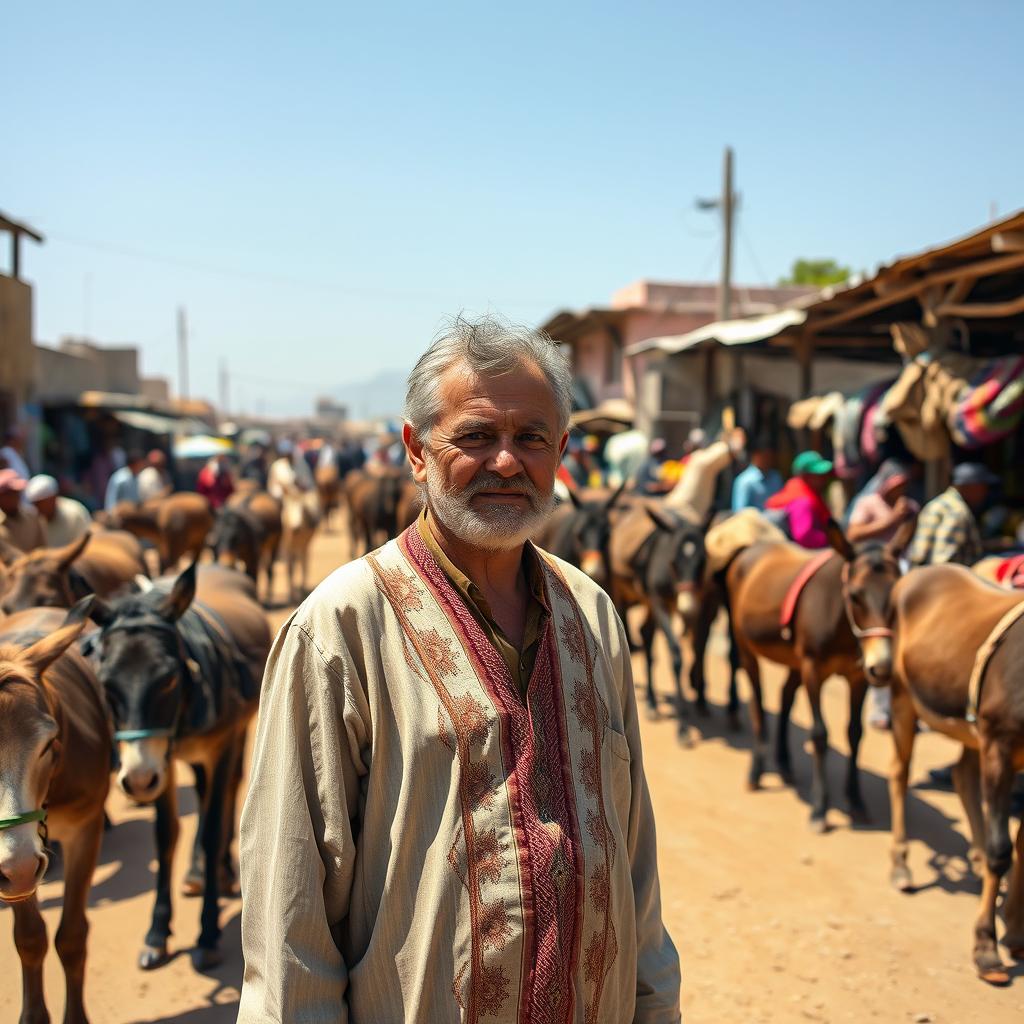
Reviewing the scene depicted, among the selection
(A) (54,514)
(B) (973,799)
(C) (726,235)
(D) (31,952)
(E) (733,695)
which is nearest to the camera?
(D) (31,952)

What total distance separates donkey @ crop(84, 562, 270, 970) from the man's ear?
2.09m

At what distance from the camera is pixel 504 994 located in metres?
1.73

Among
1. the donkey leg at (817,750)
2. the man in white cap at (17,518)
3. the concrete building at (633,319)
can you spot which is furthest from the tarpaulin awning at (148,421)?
the donkey leg at (817,750)

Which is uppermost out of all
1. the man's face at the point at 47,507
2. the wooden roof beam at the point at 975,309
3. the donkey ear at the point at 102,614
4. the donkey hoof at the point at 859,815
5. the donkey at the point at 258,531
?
the wooden roof beam at the point at 975,309

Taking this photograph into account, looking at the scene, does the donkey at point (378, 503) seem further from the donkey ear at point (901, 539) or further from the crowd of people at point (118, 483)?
the donkey ear at point (901, 539)

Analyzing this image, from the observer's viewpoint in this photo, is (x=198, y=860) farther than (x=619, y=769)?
Yes

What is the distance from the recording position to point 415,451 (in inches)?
82.5

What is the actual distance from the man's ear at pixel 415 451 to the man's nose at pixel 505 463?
7.7 inches

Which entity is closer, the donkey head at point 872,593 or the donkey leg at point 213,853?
the donkey leg at point 213,853

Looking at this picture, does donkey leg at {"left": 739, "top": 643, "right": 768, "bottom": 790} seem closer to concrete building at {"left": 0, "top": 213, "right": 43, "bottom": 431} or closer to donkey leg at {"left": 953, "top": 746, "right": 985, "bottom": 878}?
donkey leg at {"left": 953, "top": 746, "right": 985, "bottom": 878}

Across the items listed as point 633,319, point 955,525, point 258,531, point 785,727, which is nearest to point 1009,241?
point 955,525

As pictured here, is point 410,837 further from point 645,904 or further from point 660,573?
point 660,573

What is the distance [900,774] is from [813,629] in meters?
1.04

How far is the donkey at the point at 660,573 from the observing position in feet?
25.6
